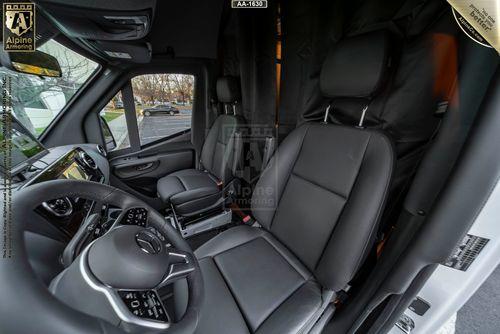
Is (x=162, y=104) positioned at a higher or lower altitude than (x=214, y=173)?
higher

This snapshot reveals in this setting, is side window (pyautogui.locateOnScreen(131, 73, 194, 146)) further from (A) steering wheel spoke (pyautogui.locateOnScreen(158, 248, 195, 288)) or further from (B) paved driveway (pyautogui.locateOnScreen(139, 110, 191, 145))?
(A) steering wheel spoke (pyautogui.locateOnScreen(158, 248, 195, 288))

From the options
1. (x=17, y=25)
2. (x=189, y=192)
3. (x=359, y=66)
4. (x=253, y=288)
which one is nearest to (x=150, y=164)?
(x=189, y=192)

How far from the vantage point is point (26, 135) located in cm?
128

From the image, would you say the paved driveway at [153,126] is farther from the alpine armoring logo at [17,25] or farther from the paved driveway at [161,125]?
the alpine armoring logo at [17,25]

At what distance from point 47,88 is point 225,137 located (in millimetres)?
1420

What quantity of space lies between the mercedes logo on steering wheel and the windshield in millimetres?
1490

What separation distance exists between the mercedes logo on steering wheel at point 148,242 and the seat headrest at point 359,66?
0.87 m

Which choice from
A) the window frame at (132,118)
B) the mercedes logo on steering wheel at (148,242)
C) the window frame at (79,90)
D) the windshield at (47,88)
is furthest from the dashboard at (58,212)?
the window frame at (132,118)

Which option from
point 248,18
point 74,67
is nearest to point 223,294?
point 248,18

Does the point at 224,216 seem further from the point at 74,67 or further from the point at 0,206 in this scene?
the point at 74,67

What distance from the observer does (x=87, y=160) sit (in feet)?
5.01

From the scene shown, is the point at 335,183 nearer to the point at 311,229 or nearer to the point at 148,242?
the point at 311,229

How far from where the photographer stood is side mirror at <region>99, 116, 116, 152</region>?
2.07 metres

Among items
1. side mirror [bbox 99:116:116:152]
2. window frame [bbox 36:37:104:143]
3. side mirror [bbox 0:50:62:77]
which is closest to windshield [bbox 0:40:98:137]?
window frame [bbox 36:37:104:143]
